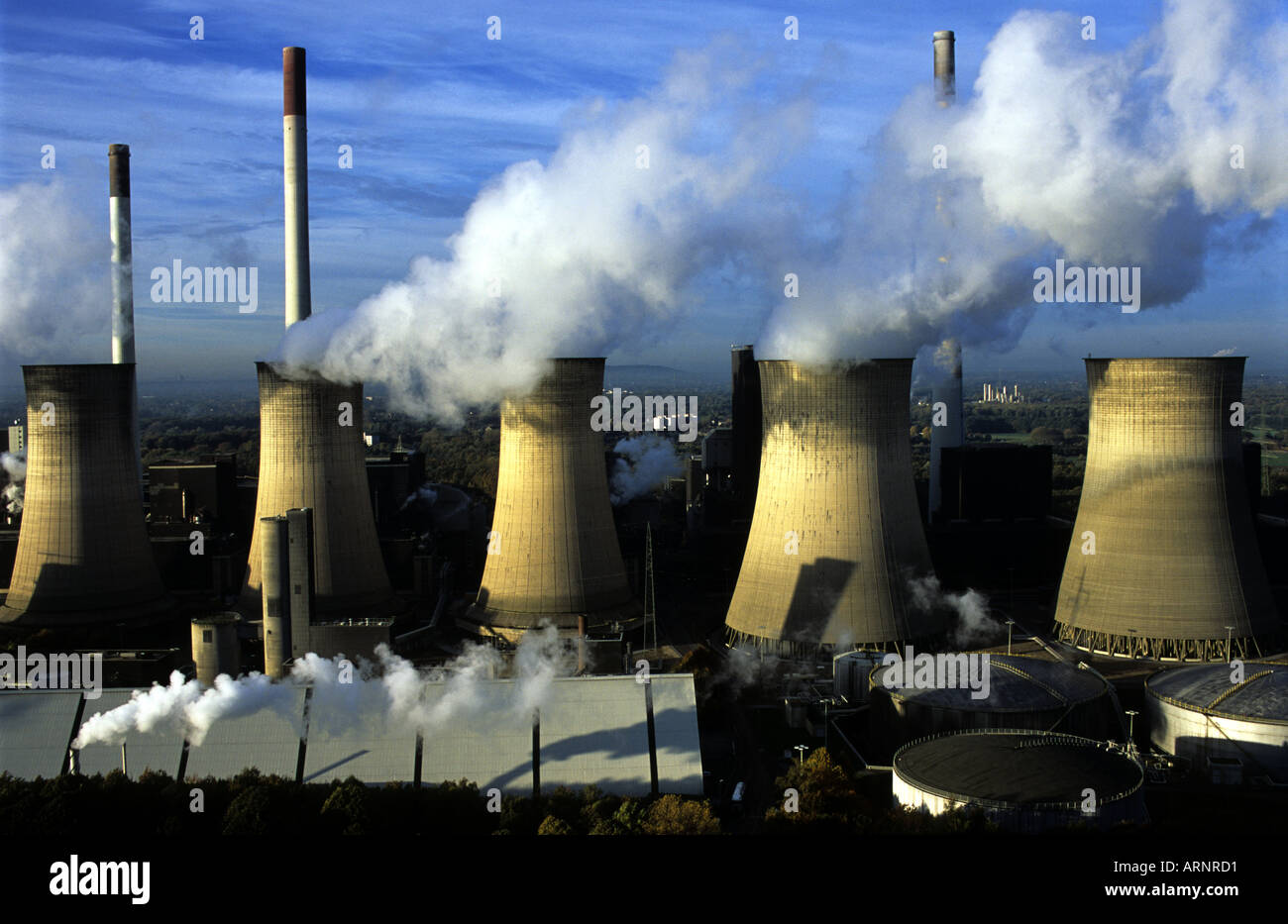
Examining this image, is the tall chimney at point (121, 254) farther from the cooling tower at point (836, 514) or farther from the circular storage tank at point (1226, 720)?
the circular storage tank at point (1226, 720)

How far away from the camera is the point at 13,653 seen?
2491 cm

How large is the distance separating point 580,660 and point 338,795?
752cm

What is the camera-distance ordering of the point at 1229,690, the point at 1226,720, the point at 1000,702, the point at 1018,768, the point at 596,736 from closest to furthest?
the point at 1018,768, the point at 596,736, the point at 1226,720, the point at 1229,690, the point at 1000,702

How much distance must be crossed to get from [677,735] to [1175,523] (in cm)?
1201

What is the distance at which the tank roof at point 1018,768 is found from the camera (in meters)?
15.8

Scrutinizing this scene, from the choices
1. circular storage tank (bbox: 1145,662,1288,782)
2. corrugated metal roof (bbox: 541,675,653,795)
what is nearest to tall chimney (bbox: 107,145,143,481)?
corrugated metal roof (bbox: 541,675,653,795)

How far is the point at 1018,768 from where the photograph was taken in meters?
16.5

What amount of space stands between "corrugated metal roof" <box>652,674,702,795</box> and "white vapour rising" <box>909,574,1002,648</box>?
7201 mm

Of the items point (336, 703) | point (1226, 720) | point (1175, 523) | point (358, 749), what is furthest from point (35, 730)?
point (1175, 523)

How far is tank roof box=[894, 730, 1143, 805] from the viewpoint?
15844mm

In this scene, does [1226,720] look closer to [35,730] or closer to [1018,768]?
[1018,768]

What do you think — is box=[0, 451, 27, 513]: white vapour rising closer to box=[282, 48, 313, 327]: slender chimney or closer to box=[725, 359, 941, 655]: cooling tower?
box=[282, 48, 313, 327]: slender chimney

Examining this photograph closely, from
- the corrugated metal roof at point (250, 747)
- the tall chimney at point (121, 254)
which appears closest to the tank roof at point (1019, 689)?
the corrugated metal roof at point (250, 747)
